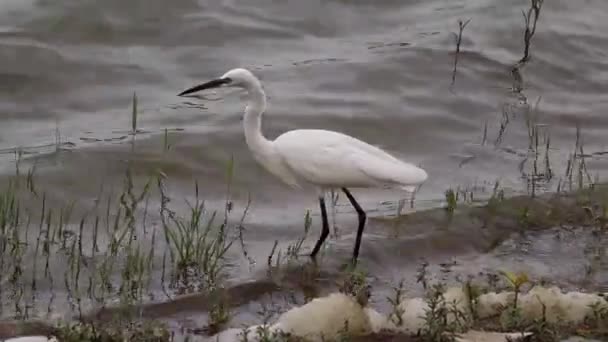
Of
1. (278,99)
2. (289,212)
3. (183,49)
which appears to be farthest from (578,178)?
(183,49)

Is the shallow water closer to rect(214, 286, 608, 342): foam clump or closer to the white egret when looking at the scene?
the white egret

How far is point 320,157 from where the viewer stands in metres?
6.62

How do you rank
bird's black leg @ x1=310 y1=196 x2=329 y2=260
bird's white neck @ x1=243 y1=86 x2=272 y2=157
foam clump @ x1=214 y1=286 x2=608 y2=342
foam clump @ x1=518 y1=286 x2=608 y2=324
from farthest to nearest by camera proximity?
1. bird's black leg @ x1=310 y1=196 x2=329 y2=260
2. bird's white neck @ x1=243 y1=86 x2=272 y2=157
3. foam clump @ x1=518 y1=286 x2=608 y2=324
4. foam clump @ x1=214 y1=286 x2=608 y2=342

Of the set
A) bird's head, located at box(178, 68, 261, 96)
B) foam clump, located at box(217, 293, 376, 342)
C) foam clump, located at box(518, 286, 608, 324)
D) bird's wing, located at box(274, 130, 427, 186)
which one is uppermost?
bird's head, located at box(178, 68, 261, 96)

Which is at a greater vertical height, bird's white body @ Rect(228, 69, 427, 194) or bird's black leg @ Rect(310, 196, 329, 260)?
bird's white body @ Rect(228, 69, 427, 194)

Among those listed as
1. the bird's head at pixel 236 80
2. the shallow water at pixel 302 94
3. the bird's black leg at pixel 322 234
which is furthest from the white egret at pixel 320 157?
the shallow water at pixel 302 94

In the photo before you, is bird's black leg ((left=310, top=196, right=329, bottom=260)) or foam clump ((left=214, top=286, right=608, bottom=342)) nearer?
foam clump ((left=214, top=286, right=608, bottom=342))

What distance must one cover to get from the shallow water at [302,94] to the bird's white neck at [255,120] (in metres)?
0.69

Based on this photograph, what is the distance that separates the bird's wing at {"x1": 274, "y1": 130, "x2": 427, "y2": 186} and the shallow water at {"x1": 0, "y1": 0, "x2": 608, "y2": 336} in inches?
24.0

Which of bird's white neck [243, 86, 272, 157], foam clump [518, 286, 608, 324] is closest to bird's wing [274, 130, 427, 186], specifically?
bird's white neck [243, 86, 272, 157]

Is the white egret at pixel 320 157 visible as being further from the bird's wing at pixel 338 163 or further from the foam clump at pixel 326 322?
the foam clump at pixel 326 322

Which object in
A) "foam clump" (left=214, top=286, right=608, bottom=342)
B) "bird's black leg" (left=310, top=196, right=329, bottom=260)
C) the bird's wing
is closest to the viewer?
"foam clump" (left=214, top=286, right=608, bottom=342)

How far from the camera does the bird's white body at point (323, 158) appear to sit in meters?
6.61

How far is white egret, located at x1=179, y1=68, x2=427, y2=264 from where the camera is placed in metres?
6.61
